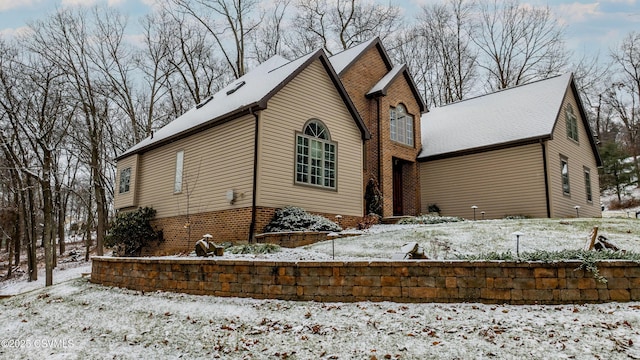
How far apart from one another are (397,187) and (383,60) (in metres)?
5.18

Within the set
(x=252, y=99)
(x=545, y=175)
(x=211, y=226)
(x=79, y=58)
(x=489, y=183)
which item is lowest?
(x=211, y=226)

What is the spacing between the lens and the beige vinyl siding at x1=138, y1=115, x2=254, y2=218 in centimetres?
1178

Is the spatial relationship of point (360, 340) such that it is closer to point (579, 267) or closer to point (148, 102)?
point (579, 267)

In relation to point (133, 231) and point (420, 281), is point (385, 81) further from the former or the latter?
point (420, 281)

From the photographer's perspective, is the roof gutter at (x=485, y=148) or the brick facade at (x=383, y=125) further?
the brick facade at (x=383, y=125)

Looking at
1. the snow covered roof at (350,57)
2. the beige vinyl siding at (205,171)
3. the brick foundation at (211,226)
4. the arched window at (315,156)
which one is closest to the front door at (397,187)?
the brick foundation at (211,226)

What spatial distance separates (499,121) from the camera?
688 inches

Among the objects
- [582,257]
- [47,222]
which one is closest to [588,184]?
[582,257]

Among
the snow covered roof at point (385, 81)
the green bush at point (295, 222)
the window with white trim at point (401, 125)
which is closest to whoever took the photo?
the green bush at point (295, 222)

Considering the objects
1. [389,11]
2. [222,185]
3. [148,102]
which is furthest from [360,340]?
[389,11]

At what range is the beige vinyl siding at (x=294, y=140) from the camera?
38.3 feet

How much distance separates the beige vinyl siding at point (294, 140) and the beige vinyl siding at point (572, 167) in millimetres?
6726

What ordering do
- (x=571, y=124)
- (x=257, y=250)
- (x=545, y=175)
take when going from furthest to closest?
(x=571, y=124) → (x=545, y=175) → (x=257, y=250)

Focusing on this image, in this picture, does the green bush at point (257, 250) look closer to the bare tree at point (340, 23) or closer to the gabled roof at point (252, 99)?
the gabled roof at point (252, 99)
